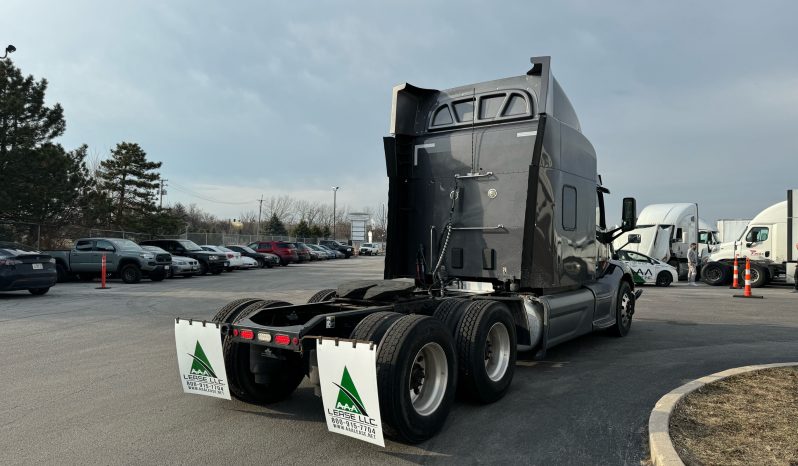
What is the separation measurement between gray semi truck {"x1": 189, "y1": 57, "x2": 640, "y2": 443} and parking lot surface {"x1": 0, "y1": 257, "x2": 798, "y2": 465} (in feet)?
1.10

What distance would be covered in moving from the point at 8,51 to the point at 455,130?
2174 cm

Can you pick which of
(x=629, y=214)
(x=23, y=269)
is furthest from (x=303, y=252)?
(x=629, y=214)

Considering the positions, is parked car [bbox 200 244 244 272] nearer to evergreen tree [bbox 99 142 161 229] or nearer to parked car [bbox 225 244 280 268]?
parked car [bbox 225 244 280 268]

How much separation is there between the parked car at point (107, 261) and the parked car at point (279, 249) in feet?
50.4

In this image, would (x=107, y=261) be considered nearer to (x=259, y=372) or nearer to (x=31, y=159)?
(x=31, y=159)

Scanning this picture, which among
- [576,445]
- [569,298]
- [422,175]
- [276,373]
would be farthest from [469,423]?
[422,175]

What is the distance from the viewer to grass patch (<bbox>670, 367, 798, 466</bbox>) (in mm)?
3748

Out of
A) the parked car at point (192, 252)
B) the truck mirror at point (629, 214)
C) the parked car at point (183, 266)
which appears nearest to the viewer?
the truck mirror at point (629, 214)

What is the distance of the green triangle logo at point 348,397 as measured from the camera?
378cm

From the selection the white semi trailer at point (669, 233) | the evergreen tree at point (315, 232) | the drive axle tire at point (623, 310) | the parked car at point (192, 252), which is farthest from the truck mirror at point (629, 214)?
the evergreen tree at point (315, 232)

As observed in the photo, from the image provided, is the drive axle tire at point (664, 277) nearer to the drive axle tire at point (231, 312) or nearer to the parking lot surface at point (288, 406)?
the parking lot surface at point (288, 406)

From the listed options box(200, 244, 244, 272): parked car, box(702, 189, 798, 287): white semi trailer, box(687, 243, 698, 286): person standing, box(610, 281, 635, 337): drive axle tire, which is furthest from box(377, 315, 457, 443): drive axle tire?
box(200, 244, 244, 272): parked car

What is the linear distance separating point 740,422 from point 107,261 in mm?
20923

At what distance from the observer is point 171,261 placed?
2162cm
